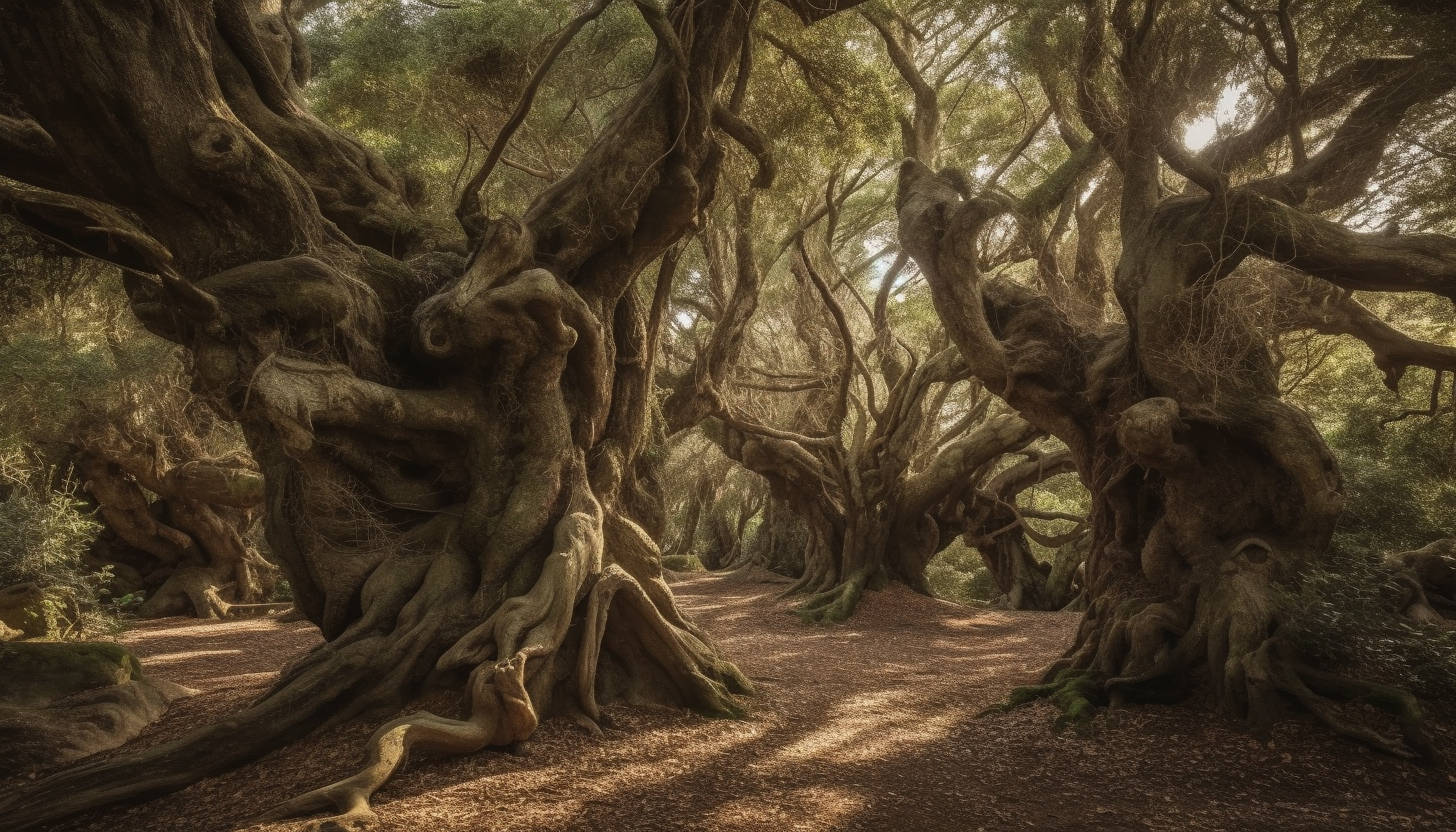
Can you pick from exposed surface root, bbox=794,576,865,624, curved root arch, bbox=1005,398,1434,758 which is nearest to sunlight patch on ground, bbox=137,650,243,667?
exposed surface root, bbox=794,576,865,624

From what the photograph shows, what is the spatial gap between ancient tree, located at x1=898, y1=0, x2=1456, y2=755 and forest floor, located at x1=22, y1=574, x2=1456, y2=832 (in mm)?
414

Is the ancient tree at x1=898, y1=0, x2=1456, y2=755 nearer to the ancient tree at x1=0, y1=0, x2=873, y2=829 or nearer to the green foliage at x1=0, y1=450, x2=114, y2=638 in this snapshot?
the ancient tree at x1=0, y1=0, x2=873, y2=829

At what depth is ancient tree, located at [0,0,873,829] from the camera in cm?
425

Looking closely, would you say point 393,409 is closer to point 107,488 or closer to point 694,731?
point 694,731

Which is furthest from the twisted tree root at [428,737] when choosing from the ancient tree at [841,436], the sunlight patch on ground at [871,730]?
the ancient tree at [841,436]

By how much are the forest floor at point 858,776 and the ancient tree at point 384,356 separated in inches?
9.8

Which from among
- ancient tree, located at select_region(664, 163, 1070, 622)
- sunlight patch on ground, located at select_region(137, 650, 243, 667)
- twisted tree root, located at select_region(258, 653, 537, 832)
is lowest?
sunlight patch on ground, located at select_region(137, 650, 243, 667)

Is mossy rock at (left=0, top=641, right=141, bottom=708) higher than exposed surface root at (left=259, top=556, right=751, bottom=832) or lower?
lower

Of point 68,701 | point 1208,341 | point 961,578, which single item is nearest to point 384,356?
point 68,701

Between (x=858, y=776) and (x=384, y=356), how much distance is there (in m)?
4.34

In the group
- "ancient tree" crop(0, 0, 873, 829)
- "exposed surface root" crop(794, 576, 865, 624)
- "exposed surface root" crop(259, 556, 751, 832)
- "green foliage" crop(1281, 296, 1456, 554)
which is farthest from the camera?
"exposed surface root" crop(794, 576, 865, 624)

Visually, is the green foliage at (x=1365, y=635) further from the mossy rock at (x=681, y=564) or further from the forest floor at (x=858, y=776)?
the mossy rock at (x=681, y=564)

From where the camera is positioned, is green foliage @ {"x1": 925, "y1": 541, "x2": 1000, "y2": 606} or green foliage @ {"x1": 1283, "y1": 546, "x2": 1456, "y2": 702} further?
green foliage @ {"x1": 925, "y1": 541, "x2": 1000, "y2": 606}

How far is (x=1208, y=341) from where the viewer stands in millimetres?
6316
